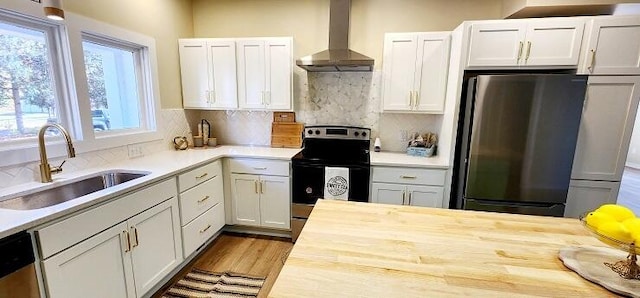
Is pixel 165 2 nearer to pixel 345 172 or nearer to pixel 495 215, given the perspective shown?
pixel 345 172

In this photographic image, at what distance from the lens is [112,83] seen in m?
2.38

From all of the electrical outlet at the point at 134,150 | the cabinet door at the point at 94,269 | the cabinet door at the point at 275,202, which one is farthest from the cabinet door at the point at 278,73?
the cabinet door at the point at 94,269

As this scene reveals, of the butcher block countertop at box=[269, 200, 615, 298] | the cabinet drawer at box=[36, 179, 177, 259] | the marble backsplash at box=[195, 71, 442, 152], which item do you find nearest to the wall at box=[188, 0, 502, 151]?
the marble backsplash at box=[195, 71, 442, 152]

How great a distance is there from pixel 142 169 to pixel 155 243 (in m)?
0.57

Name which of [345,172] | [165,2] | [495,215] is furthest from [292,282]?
[165,2]

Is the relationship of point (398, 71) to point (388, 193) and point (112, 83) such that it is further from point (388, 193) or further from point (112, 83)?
point (112, 83)

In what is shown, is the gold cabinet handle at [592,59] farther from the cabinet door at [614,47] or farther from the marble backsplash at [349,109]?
the marble backsplash at [349,109]

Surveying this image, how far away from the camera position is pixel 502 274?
2.60 feet

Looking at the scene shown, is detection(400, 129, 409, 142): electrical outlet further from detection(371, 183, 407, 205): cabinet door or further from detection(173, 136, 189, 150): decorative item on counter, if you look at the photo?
detection(173, 136, 189, 150): decorative item on counter

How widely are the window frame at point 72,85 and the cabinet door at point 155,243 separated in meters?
0.75

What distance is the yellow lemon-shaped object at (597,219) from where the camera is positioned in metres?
0.78

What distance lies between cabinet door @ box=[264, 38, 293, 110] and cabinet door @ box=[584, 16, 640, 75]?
247 centimetres

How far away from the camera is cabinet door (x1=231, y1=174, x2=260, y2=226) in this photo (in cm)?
274

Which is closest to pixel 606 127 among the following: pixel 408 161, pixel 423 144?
pixel 423 144
